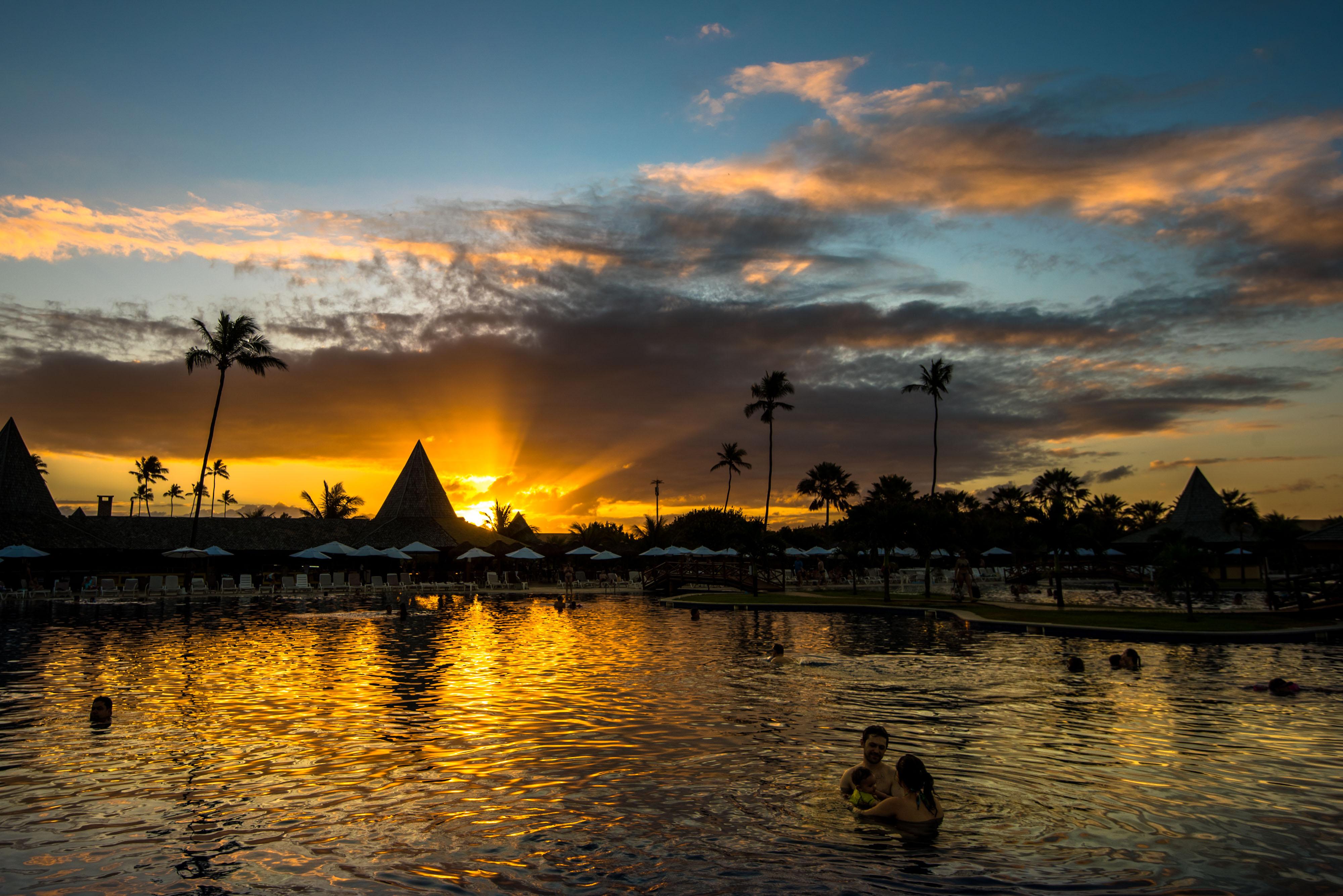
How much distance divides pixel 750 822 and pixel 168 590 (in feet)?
134

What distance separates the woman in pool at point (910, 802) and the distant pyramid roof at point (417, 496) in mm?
63396

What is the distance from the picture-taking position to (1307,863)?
6613 mm

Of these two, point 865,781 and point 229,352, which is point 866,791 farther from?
point 229,352

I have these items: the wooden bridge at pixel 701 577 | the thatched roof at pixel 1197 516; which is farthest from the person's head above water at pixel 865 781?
the thatched roof at pixel 1197 516

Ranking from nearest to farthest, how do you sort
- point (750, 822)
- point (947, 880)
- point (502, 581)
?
point (947, 880) < point (750, 822) < point (502, 581)

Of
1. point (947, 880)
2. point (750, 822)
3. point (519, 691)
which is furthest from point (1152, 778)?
point (519, 691)

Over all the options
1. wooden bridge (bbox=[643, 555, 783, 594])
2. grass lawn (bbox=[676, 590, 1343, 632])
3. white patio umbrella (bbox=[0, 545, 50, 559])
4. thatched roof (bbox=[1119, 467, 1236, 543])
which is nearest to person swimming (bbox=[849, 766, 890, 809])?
grass lawn (bbox=[676, 590, 1343, 632])

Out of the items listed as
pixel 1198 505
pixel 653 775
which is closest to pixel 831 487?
pixel 1198 505

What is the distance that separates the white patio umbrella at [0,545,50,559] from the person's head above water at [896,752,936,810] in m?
40.7

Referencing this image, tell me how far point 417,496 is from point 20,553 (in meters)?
32.8

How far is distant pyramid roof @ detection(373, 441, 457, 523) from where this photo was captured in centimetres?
6825

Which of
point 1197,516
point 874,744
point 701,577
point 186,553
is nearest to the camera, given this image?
point 874,744

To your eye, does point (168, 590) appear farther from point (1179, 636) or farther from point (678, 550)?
point (1179, 636)

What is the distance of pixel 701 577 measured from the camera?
4375 cm
